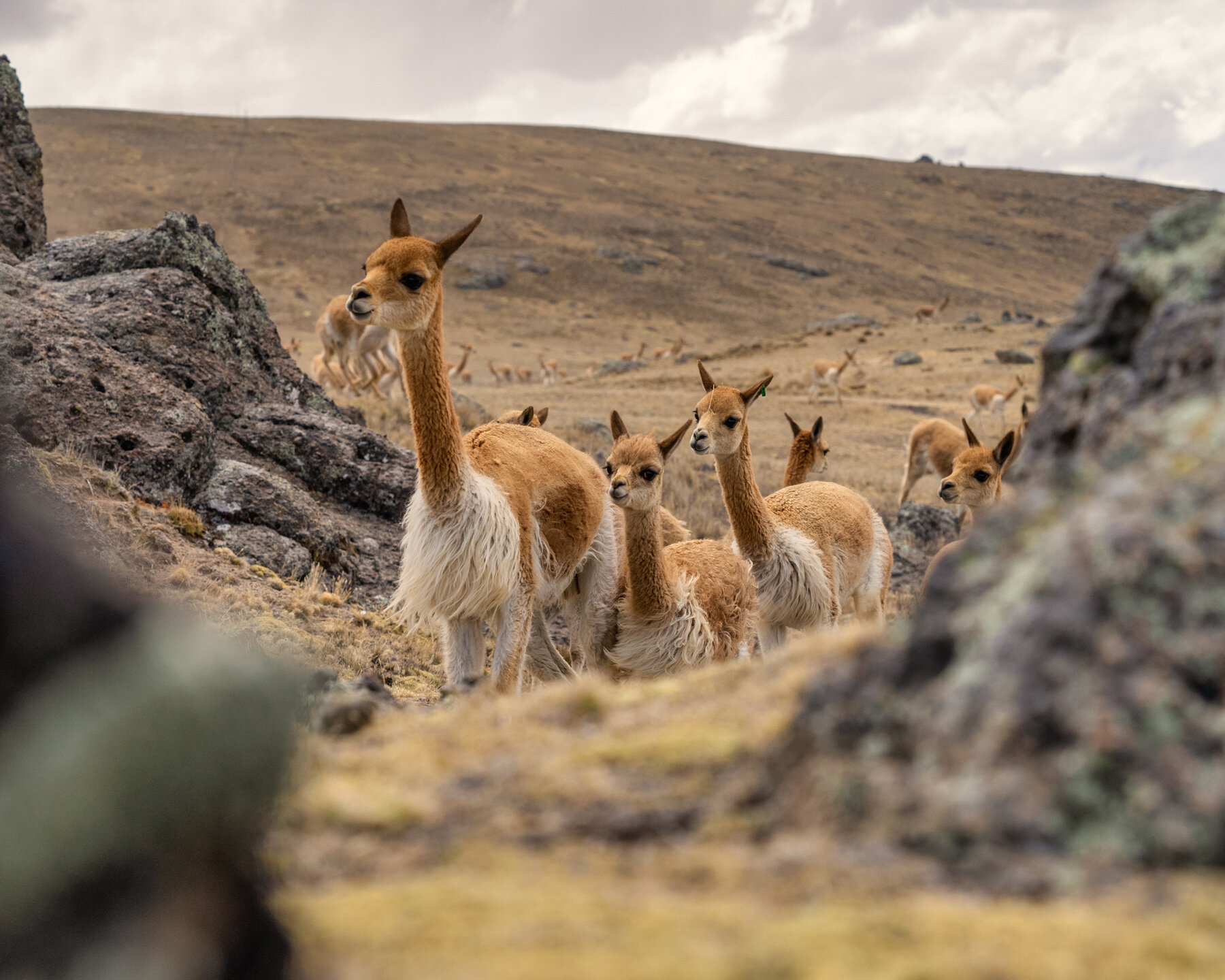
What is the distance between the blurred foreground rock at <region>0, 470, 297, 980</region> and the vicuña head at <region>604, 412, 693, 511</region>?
4.56 m

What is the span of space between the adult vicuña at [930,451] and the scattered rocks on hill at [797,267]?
51815 mm

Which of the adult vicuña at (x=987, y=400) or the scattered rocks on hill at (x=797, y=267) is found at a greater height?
the scattered rocks on hill at (x=797, y=267)

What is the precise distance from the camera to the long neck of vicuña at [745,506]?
7.18m

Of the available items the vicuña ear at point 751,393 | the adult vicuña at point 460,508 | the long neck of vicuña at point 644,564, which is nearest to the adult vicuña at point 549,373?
the vicuña ear at point 751,393

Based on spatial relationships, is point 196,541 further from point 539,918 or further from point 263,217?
point 263,217

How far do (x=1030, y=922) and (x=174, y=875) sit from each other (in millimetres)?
1124

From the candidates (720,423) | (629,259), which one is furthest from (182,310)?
(629,259)

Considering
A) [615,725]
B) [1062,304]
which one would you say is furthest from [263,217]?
[615,725]

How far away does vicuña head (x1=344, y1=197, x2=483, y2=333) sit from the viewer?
17.3ft

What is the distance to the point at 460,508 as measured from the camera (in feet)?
17.3

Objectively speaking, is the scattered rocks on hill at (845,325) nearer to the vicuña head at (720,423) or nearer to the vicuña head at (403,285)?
the vicuña head at (720,423)

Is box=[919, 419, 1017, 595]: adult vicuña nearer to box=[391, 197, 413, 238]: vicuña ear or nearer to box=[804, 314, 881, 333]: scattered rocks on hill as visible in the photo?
box=[391, 197, 413, 238]: vicuña ear

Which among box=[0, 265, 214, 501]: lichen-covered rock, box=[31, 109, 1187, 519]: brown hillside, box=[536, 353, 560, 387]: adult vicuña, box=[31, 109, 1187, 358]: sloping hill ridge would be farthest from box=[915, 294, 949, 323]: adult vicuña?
box=[0, 265, 214, 501]: lichen-covered rock

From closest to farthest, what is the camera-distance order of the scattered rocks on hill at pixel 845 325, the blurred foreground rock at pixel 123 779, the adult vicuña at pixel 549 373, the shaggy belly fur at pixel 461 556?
the blurred foreground rock at pixel 123 779 < the shaggy belly fur at pixel 461 556 < the adult vicuña at pixel 549 373 < the scattered rocks on hill at pixel 845 325
